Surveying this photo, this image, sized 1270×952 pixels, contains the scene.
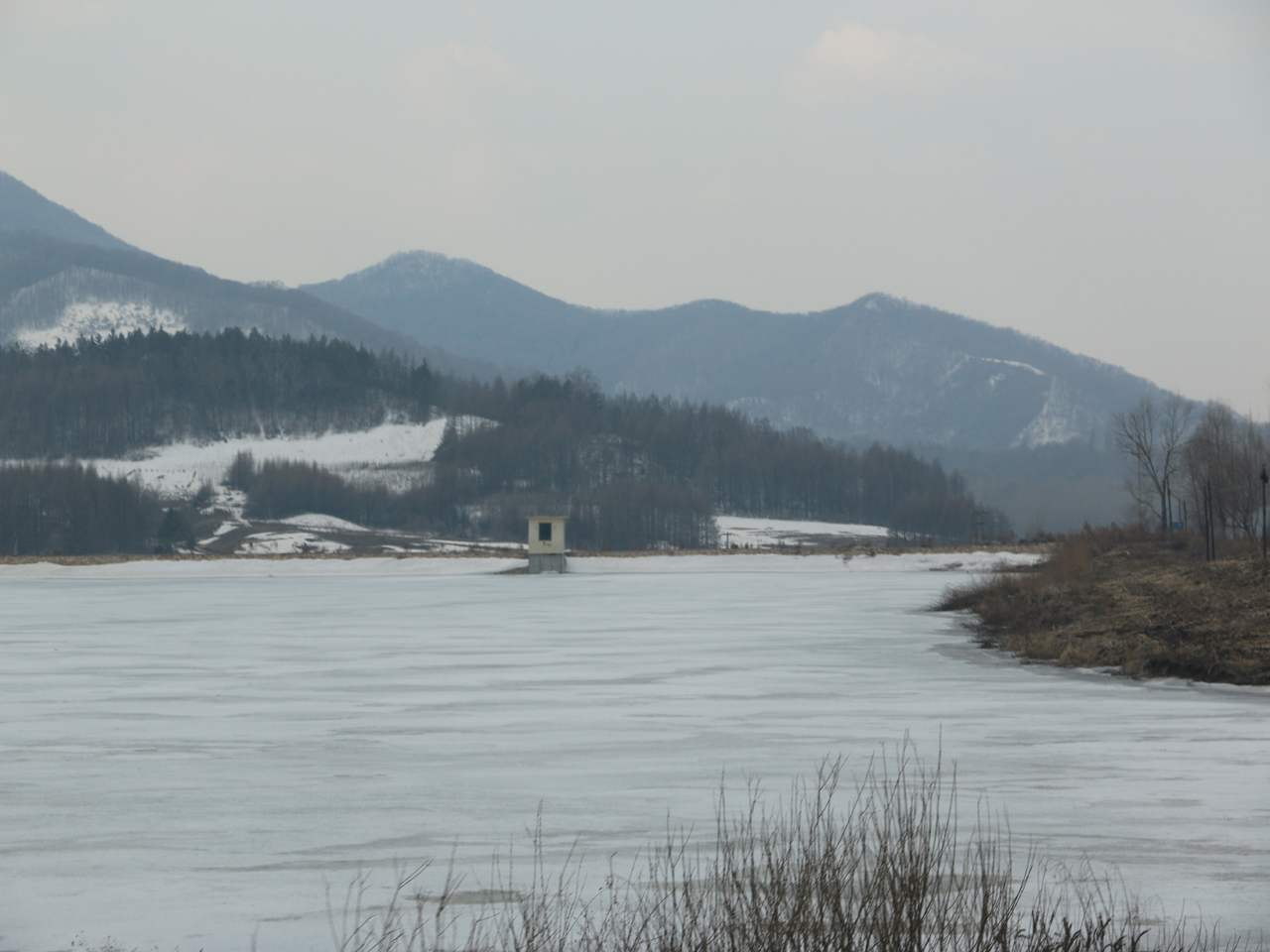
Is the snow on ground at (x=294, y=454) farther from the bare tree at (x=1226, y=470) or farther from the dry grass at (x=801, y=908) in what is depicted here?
the dry grass at (x=801, y=908)

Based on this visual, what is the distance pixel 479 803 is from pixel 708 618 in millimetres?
20947

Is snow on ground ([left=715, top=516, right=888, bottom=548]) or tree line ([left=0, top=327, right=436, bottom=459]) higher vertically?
tree line ([left=0, top=327, right=436, bottom=459])

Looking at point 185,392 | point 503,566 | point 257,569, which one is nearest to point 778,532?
point 503,566

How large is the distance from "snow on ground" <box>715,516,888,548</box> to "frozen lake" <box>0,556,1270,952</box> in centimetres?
9560

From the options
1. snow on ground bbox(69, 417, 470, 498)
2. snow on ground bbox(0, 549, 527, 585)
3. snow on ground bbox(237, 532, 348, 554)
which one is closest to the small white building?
snow on ground bbox(0, 549, 527, 585)

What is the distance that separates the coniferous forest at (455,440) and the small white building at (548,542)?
7606cm

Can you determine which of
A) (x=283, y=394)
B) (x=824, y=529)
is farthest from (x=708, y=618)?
(x=283, y=394)

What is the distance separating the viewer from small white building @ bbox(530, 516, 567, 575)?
59.5 metres

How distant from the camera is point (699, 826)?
8945 millimetres

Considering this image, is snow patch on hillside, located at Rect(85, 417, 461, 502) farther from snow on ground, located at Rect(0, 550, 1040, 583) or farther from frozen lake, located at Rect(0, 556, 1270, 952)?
frozen lake, located at Rect(0, 556, 1270, 952)

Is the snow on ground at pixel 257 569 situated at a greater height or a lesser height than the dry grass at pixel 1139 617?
lesser

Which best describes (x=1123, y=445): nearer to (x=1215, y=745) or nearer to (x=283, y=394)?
(x=1215, y=745)

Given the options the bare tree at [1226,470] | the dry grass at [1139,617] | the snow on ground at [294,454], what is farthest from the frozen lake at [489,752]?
the snow on ground at [294,454]

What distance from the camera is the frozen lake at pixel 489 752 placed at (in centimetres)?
769
